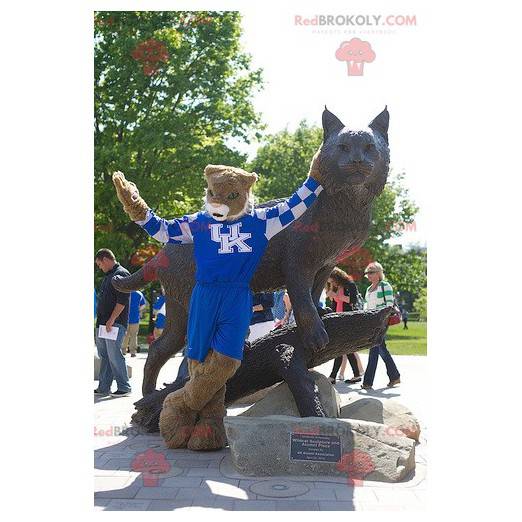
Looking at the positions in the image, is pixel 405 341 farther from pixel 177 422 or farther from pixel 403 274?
pixel 177 422

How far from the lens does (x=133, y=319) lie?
33.0ft

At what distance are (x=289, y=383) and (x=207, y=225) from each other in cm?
138

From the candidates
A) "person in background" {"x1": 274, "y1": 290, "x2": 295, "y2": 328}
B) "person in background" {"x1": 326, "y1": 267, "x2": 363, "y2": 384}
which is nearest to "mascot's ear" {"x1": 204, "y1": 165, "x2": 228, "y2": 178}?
"person in background" {"x1": 326, "y1": 267, "x2": 363, "y2": 384}

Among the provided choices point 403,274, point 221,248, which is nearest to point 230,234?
point 221,248

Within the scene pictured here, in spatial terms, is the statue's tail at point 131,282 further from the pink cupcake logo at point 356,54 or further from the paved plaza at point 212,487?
the pink cupcake logo at point 356,54

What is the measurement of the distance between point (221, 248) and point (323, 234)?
0.86 meters

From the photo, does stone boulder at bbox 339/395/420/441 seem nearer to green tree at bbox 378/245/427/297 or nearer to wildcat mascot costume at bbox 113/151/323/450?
wildcat mascot costume at bbox 113/151/323/450

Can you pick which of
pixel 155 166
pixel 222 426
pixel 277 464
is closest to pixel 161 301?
pixel 155 166

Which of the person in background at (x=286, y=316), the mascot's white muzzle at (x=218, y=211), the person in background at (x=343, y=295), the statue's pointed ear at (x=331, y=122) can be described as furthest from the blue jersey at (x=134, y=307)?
the statue's pointed ear at (x=331, y=122)

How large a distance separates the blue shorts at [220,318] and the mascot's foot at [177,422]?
0.50m

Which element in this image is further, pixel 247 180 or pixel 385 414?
pixel 385 414

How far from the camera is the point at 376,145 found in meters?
4.12

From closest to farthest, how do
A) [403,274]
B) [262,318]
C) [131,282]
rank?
[131,282], [262,318], [403,274]

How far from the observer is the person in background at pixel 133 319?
966 centimetres
